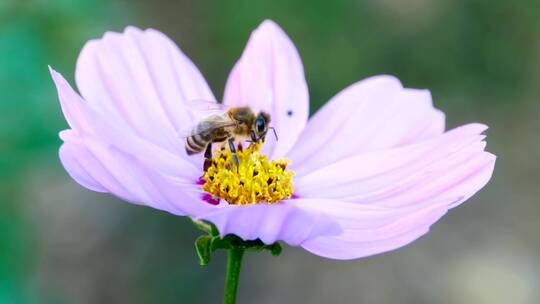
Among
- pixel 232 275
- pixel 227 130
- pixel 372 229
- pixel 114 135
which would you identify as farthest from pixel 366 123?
pixel 232 275

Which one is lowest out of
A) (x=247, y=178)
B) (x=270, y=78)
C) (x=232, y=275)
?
(x=232, y=275)

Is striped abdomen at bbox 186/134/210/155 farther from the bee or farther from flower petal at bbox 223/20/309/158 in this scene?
flower petal at bbox 223/20/309/158

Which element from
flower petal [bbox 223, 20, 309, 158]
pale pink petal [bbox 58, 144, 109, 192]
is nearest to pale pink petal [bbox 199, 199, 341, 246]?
pale pink petal [bbox 58, 144, 109, 192]

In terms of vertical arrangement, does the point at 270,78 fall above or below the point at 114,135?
above

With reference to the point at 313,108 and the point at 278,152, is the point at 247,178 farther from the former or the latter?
the point at 313,108

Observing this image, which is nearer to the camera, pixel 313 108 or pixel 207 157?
pixel 207 157

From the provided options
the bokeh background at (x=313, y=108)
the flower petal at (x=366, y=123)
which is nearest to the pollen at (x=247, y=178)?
the flower petal at (x=366, y=123)

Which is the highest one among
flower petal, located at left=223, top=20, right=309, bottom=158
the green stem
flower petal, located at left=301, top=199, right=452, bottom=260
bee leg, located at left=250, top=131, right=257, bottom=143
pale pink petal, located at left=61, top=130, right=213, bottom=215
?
flower petal, located at left=223, top=20, right=309, bottom=158

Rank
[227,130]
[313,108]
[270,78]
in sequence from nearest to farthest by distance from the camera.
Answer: [227,130] < [270,78] < [313,108]

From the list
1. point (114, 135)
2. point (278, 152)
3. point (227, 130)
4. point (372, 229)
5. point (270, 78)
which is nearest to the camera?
point (372, 229)
